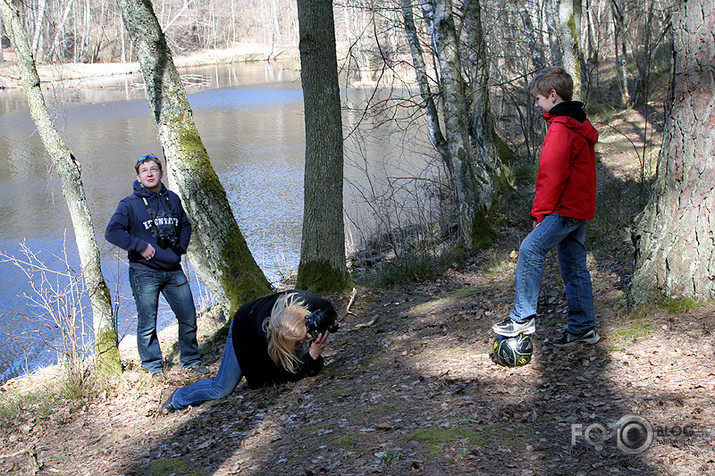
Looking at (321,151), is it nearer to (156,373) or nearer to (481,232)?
(156,373)

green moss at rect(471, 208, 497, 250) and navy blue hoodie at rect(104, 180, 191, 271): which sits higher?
Answer: navy blue hoodie at rect(104, 180, 191, 271)

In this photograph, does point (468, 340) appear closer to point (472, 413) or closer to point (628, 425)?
point (472, 413)

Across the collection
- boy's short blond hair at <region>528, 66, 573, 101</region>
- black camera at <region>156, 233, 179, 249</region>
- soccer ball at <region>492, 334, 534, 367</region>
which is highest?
boy's short blond hair at <region>528, 66, 573, 101</region>

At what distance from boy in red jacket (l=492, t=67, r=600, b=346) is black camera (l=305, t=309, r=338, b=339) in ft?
4.05

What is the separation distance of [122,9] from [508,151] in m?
11.8

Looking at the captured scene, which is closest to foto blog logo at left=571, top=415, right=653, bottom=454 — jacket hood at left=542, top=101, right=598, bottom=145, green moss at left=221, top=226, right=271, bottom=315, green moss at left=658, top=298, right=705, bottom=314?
green moss at left=658, top=298, right=705, bottom=314

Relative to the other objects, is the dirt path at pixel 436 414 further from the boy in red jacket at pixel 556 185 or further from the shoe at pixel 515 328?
the boy in red jacket at pixel 556 185

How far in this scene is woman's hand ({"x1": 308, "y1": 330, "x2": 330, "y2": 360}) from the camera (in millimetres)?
4552

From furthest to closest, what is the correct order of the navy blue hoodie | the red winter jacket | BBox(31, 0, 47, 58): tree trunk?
1. BBox(31, 0, 47, 58): tree trunk
2. the navy blue hoodie
3. the red winter jacket

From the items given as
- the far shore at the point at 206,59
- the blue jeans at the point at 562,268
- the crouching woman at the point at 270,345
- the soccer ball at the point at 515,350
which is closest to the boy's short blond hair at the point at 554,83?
the blue jeans at the point at 562,268

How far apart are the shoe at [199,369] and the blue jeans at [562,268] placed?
130 inches

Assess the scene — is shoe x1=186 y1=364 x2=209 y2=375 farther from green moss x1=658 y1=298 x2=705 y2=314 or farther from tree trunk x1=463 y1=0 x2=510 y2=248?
tree trunk x1=463 y1=0 x2=510 y2=248

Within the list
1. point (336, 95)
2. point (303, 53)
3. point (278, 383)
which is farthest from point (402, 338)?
point (303, 53)

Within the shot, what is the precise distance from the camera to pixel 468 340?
516cm
